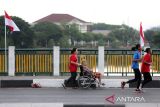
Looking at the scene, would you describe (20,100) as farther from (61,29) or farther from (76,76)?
(61,29)

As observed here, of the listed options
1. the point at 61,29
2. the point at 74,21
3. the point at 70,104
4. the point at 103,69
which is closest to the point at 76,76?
the point at 103,69

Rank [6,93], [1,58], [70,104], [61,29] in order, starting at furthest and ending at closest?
[61,29], [1,58], [6,93], [70,104]

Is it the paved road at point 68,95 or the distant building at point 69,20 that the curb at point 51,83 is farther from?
the distant building at point 69,20

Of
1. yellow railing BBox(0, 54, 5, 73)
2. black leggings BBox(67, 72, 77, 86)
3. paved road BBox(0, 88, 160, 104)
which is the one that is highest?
yellow railing BBox(0, 54, 5, 73)

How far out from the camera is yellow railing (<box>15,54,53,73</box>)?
22.7 metres

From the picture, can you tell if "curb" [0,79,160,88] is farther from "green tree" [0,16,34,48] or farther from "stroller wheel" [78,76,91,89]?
"green tree" [0,16,34,48]

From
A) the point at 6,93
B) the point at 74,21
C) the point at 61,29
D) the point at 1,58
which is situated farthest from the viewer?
the point at 74,21

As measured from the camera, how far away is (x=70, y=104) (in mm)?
13344

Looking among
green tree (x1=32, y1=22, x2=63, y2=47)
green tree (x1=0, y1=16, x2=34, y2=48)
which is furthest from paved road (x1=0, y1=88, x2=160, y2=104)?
green tree (x1=32, y1=22, x2=63, y2=47)

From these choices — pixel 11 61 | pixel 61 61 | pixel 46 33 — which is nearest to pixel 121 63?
pixel 61 61

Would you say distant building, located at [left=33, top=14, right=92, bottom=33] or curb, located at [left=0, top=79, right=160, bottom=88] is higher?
distant building, located at [left=33, top=14, right=92, bottom=33]

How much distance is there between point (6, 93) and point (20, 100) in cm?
260

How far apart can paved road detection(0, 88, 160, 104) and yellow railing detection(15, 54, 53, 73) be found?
3583mm

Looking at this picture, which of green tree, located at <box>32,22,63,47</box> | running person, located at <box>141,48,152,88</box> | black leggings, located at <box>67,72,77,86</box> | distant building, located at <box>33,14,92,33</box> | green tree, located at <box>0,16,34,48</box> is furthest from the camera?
distant building, located at <box>33,14,92,33</box>
